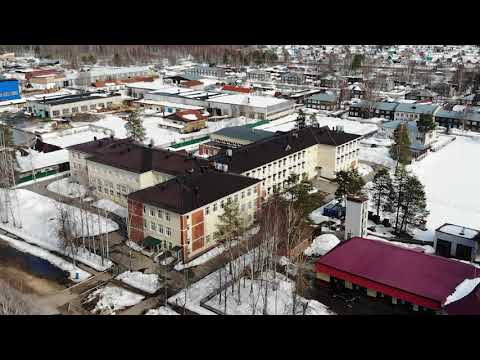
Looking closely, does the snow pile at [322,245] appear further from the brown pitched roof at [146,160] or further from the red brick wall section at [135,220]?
the red brick wall section at [135,220]

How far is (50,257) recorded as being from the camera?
9.34 meters

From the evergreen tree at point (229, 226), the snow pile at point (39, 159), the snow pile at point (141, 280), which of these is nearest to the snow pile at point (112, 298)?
the snow pile at point (141, 280)

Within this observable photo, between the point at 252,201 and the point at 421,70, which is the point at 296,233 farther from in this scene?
the point at 421,70

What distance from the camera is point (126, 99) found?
83.7 feet

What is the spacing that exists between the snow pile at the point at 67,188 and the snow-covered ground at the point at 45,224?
49cm

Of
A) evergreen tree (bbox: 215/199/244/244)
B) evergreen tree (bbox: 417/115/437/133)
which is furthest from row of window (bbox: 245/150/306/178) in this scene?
evergreen tree (bbox: 417/115/437/133)

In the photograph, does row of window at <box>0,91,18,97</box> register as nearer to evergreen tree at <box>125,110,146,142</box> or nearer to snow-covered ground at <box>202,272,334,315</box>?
evergreen tree at <box>125,110,146,142</box>

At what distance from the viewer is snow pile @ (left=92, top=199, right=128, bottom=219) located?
11.3 metres

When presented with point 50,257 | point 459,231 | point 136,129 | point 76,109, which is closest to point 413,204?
point 459,231

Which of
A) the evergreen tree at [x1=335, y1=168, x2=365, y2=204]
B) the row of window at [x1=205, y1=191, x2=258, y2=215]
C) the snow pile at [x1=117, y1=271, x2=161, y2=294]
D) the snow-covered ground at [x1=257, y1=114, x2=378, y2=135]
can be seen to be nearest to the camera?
the snow pile at [x1=117, y1=271, x2=161, y2=294]

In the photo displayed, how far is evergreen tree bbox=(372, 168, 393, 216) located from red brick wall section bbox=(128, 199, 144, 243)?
210 inches

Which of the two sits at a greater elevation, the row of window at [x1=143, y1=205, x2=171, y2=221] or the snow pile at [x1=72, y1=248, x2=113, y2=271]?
the row of window at [x1=143, y1=205, x2=171, y2=221]

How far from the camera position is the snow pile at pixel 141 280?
8219 millimetres

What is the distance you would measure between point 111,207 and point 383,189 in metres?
6.43
